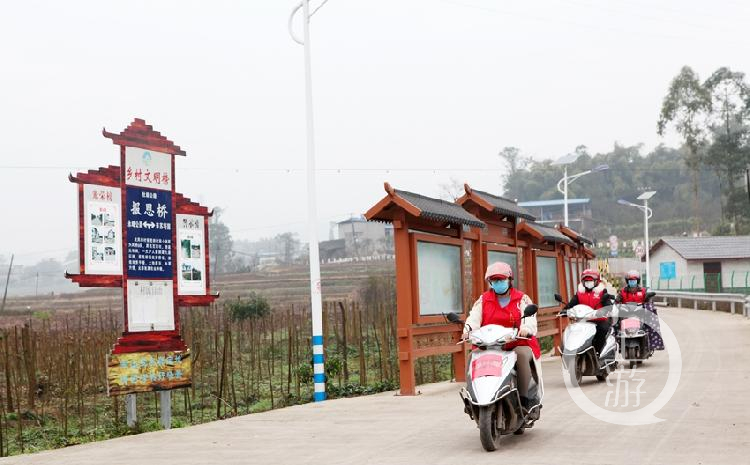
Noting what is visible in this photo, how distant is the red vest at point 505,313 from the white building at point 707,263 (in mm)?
41560

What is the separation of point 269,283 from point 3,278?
44290mm

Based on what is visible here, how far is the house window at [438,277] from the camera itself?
12984 millimetres

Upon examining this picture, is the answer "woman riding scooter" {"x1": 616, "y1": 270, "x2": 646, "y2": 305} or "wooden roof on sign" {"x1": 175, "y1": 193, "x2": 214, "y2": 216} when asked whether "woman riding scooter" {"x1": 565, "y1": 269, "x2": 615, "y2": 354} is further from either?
"wooden roof on sign" {"x1": 175, "y1": 193, "x2": 214, "y2": 216}

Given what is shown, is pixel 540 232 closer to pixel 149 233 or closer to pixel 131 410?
pixel 149 233

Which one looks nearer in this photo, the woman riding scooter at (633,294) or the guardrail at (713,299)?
the woman riding scooter at (633,294)

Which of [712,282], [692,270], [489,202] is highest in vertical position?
[489,202]

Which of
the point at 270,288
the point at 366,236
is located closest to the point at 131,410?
the point at 270,288

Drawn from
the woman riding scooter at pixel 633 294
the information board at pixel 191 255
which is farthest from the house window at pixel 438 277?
the woman riding scooter at pixel 633 294

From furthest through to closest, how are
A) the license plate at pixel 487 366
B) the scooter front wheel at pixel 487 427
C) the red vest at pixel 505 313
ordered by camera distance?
the red vest at pixel 505 313
the license plate at pixel 487 366
the scooter front wheel at pixel 487 427

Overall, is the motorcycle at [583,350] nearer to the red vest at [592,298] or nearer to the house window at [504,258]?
the red vest at [592,298]

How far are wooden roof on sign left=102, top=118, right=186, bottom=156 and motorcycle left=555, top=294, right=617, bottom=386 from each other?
5.59 metres

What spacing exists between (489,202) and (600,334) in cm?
390

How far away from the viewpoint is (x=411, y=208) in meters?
12.1

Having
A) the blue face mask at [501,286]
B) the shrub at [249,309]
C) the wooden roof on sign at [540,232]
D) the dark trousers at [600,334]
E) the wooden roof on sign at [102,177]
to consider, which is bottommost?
the dark trousers at [600,334]
